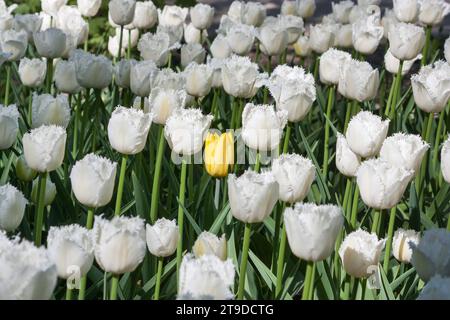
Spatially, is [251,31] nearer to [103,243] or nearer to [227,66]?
[227,66]

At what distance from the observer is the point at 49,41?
3568 mm

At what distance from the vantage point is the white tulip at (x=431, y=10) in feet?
13.4

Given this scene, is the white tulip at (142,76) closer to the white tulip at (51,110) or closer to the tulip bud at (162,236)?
the white tulip at (51,110)

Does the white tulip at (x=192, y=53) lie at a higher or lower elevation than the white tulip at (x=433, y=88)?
lower

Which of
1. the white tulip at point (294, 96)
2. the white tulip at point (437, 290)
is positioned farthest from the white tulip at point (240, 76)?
the white tulip at point (437, 290)

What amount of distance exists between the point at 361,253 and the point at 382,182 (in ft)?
0.75

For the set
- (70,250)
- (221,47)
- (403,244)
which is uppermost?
(70,250)

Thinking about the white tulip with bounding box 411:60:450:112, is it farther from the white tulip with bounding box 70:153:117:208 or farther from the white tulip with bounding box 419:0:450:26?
the white tulip with bounding box 70:153:117:208

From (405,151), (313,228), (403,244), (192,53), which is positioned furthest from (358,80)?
(313,228)

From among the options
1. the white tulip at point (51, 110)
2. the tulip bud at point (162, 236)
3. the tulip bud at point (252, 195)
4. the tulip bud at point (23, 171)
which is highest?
the tulip bud at point (252, 195)

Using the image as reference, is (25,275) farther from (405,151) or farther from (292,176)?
(405,151)

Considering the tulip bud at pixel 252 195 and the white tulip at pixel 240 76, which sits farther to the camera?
the white tulip at pixel 240 76

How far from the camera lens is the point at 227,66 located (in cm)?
320

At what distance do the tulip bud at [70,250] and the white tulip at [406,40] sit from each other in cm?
190
